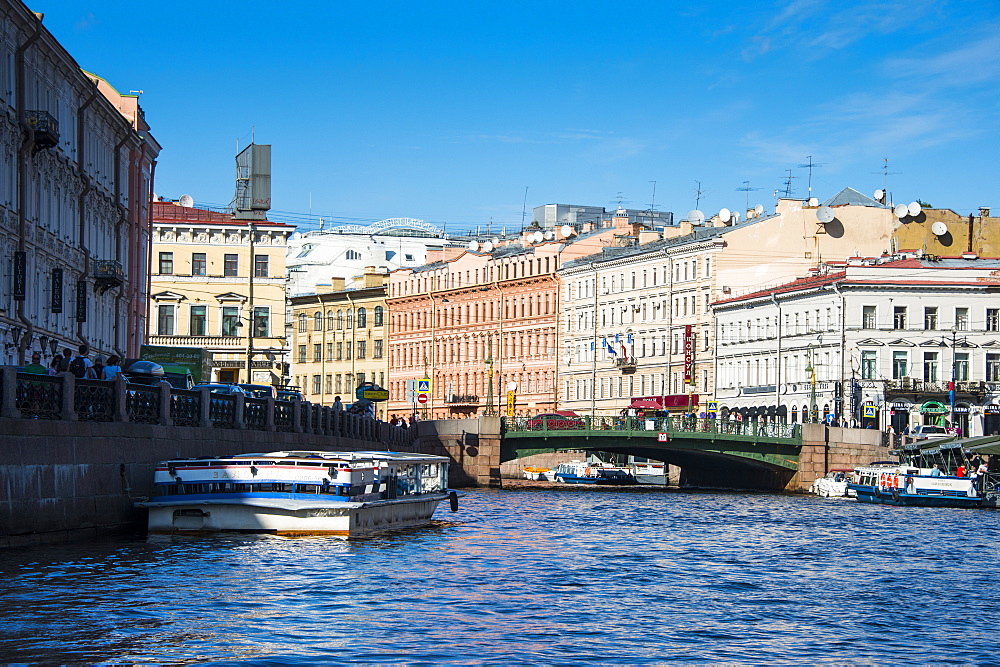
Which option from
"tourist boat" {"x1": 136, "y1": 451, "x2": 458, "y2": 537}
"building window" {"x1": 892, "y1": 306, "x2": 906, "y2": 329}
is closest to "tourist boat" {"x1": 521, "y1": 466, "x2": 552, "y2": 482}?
"building window" {"x1": 892, "y1": 306, "x2": 906, "y2": 329}

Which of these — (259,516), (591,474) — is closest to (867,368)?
(591,474)

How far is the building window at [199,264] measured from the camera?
3359 inches

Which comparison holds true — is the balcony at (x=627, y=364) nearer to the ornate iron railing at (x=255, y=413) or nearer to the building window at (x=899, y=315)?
the building window at (x=899, y=315)

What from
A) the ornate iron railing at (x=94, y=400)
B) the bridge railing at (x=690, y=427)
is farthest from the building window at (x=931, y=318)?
the ornate iron railing at (x=94, y=400)

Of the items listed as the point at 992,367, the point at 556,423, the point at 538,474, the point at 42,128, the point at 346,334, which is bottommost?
the point at 538,474

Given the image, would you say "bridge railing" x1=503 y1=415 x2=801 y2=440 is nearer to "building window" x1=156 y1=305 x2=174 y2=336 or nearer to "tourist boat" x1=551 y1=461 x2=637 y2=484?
"tourist boat" x1=551 y1=461 x2=637 y2=484

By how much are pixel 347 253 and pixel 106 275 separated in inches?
3441

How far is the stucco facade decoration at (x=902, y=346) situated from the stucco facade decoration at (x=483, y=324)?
2619 centimetres

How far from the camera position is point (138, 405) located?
3266 cm

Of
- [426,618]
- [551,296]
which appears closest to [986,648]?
[426,618]

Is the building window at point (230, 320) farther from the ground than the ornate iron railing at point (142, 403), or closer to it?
farther from the ground

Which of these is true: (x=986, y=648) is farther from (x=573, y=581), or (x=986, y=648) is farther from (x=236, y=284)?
(x=236, y=284)

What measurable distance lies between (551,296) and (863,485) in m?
45.8

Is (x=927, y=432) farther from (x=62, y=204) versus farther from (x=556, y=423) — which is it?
(x=62, y=204)
